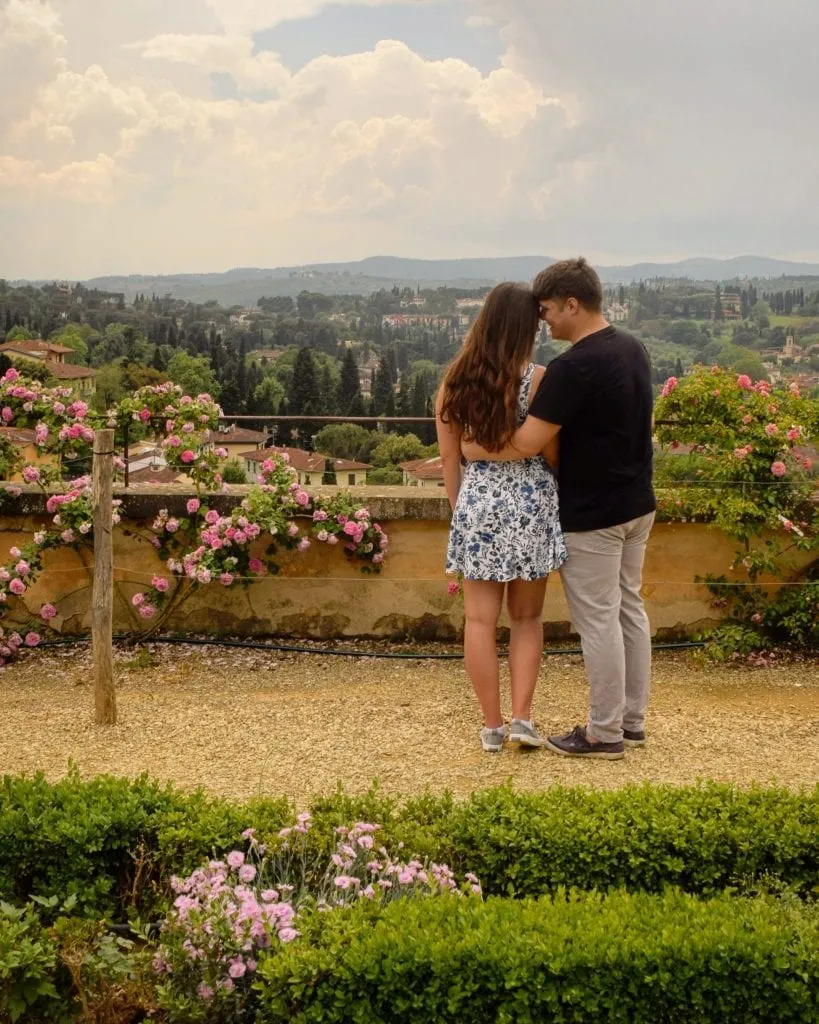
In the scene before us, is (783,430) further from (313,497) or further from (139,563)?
(139,563)

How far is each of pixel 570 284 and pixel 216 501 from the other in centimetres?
340

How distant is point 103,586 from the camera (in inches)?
225

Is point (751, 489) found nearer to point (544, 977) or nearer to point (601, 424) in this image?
point (601, 424)

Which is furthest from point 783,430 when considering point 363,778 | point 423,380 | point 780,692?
→ point 363,778

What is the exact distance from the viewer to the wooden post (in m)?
5.58

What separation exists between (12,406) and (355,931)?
214 inches

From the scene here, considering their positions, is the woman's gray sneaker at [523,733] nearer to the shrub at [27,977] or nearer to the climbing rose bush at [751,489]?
the climbing rose bush at [751,489]

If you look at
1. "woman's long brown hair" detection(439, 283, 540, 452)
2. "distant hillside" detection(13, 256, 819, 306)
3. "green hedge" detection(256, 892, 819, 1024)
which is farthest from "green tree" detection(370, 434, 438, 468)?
"distant hillside" detection(13, 256, 819, 306)

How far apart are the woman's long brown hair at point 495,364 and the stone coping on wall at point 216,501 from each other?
98.3 inches

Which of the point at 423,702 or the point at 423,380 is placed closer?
the point at 423,702

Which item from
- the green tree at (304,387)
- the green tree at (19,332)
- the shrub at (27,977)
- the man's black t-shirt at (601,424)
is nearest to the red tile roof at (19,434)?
the green tree at (304,387)

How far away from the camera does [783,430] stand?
682 centimetres

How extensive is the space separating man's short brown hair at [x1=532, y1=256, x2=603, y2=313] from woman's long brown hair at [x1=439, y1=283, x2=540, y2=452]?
0.20 ft

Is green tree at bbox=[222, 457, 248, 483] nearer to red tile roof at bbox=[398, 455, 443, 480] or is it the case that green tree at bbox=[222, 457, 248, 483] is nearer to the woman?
red tile roof at bbox=[398, 455, 443, 480]
